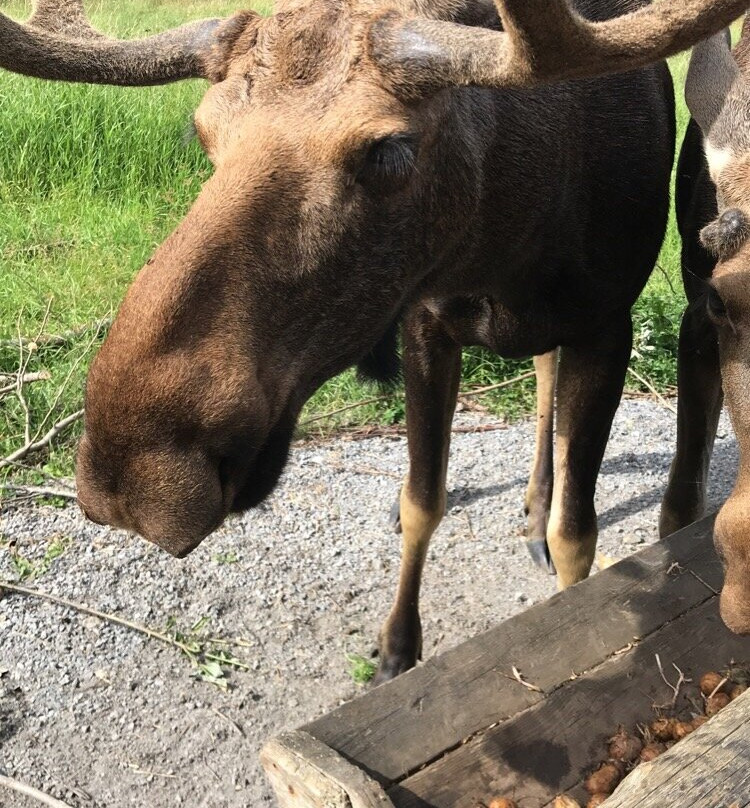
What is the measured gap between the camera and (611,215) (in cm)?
369

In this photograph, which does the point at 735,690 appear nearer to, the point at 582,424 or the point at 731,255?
the point at 582,424

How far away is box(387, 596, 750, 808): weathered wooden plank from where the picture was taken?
2.90m

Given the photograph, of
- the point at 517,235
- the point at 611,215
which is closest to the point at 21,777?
the point at 517,235

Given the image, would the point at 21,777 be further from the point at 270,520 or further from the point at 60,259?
the point at 60,259

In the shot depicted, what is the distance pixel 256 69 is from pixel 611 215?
5.04ft

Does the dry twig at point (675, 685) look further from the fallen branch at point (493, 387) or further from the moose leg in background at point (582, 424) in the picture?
the fallen branch at point (493, 387)

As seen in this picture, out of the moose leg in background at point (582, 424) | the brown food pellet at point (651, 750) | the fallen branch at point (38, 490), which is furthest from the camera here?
the fallen branch at point (38, 490)

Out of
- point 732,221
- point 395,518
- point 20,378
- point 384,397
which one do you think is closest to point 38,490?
point 20,378

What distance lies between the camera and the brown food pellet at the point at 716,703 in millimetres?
3315

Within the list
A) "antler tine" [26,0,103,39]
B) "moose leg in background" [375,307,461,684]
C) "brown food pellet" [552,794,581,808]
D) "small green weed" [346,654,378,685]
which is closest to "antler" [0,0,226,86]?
"antler tine" [26,0,103,39]

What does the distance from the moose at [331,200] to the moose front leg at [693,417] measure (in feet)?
2.15

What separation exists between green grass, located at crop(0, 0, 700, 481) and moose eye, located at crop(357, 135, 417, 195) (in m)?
3.78

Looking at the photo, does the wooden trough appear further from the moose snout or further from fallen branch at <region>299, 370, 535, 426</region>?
fallen branch at <region>299, 370, 535, 426</region>

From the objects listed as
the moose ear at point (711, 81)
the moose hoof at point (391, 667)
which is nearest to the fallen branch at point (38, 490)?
the moose hoof at point (391, 667)
